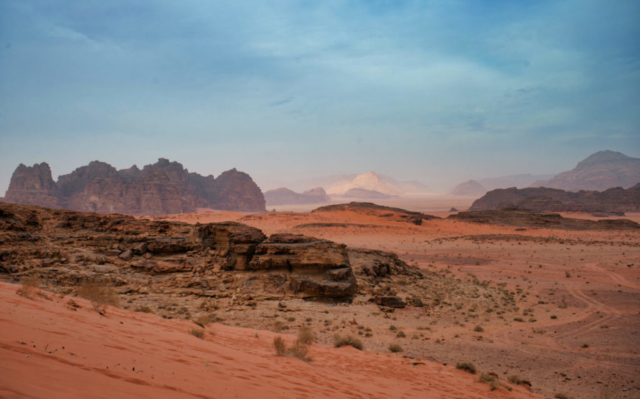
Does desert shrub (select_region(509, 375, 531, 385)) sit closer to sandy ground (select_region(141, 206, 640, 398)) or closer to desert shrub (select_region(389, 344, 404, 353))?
sandy ground (select_region(141, 206, 640, 398))

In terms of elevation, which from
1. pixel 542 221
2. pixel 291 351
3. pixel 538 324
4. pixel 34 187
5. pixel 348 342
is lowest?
pixel 538 324

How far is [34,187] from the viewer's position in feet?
285

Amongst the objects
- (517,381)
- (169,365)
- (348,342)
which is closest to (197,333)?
(169,365)

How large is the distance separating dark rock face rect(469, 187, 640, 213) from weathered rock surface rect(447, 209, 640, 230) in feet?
45.0

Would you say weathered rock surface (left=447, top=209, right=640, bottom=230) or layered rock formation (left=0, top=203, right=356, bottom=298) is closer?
layered rock formation (left=0, top=203, right=356, bottom=298)

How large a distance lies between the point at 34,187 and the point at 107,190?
17278 millimetres

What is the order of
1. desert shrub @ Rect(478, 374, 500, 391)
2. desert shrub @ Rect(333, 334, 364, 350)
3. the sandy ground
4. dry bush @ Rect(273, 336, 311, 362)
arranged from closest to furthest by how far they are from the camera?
desert shrub @ Rect(478, 374, 500, 391), dry bush @ Rect(273, 336, 311, 362), the sandy ground, desert shrub @ Rect(333, 334, 364, 350)

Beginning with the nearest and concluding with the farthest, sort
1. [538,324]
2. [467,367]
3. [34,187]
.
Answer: [467,367]
[538,324]
[34,187]

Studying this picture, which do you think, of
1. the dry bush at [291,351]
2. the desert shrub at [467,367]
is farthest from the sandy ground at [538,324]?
the dry bush at [291,351]

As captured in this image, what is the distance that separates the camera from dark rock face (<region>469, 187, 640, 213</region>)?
246 ft

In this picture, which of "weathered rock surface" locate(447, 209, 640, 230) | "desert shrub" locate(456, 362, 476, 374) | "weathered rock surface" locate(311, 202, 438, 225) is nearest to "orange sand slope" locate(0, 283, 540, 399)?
"desert shrub" locate(456, 362, 476, 374)

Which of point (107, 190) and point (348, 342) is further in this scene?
point (107, 190)

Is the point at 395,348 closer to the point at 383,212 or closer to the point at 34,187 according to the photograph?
the point at 383,212

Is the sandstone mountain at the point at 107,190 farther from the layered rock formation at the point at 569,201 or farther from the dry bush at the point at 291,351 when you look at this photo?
the dry bush at the point at 291,351
